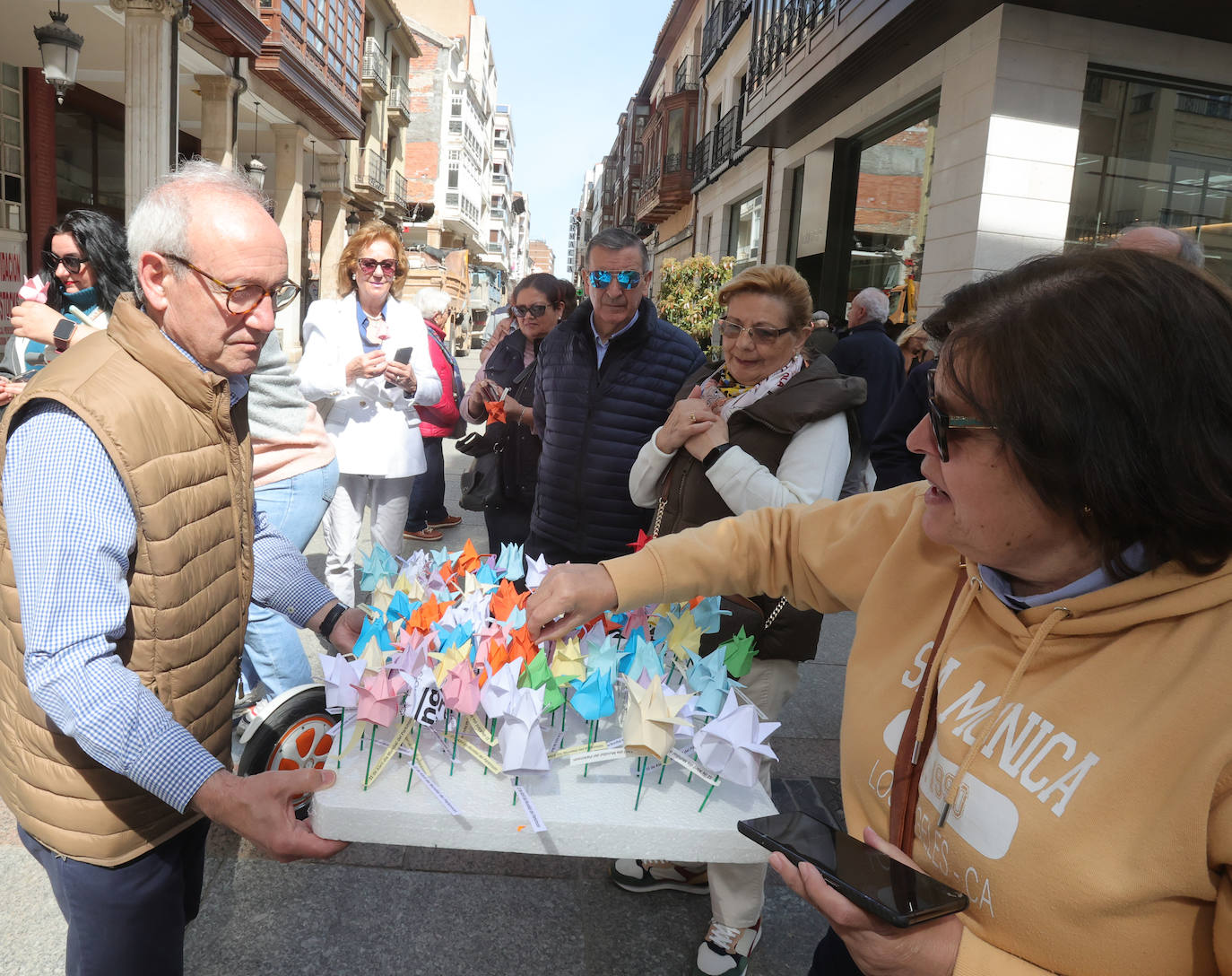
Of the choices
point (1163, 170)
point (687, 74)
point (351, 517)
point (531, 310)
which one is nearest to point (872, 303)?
point (531, 310)

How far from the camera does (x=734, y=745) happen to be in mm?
1502

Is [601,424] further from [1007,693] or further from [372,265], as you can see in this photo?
[1007,693]

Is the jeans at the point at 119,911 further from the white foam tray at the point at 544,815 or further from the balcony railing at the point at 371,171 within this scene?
the balcony railing at the point at 371,171

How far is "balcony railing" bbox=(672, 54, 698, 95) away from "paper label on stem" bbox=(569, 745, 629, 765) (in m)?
26.7

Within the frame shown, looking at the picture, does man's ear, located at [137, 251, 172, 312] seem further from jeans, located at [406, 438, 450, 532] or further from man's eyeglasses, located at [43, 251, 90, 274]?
jeans, located at [406, 438, 450, 532]

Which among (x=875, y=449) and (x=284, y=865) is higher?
(x=875, y=449)

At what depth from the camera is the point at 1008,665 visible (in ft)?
3.93

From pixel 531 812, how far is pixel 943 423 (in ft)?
3.06

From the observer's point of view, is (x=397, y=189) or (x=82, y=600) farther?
(x=397, y=189)

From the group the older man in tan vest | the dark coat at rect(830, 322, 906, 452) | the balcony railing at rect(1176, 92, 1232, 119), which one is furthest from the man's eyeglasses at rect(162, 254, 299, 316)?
the balcony railing at rect(1176, 92, 1232, 119)

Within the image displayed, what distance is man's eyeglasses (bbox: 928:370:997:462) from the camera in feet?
3.84

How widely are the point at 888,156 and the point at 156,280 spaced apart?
10387 millimetres

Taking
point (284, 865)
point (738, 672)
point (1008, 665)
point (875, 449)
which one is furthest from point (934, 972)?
point (875, 449)

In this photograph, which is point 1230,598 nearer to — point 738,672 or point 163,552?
point 738,672
